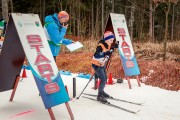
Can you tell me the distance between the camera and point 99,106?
5.78m

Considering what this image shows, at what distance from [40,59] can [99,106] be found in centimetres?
176

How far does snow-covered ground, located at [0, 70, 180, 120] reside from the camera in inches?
202

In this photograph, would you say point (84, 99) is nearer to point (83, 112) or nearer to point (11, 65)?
point (83, 112)

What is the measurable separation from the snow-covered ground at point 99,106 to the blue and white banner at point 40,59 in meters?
0.55

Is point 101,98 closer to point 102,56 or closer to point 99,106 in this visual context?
point 99,106

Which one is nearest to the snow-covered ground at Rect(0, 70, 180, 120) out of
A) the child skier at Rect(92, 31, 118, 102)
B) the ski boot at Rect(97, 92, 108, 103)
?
the ski boot at Rect(97, 92, 108, 103)

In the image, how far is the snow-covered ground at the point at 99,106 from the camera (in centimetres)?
514

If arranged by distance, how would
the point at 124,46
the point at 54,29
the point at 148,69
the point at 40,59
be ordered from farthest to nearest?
the point at 148,69 → the point at 124,46 → the point at 54,29 → the point at 40,59

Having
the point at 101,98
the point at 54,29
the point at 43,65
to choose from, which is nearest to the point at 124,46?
the point at 101,98

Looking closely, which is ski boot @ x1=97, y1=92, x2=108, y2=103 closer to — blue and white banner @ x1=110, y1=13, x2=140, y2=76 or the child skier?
the child skier

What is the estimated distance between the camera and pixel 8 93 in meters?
6.65

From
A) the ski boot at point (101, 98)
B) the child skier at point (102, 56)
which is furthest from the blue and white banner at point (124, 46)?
the ski boot at point (101, 98)

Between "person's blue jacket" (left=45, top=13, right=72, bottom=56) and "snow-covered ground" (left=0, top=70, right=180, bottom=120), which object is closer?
"snow-covered ground" (left=0, top=70, right=180, bottom=120)

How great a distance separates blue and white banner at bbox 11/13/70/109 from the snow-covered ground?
21.6 inches
